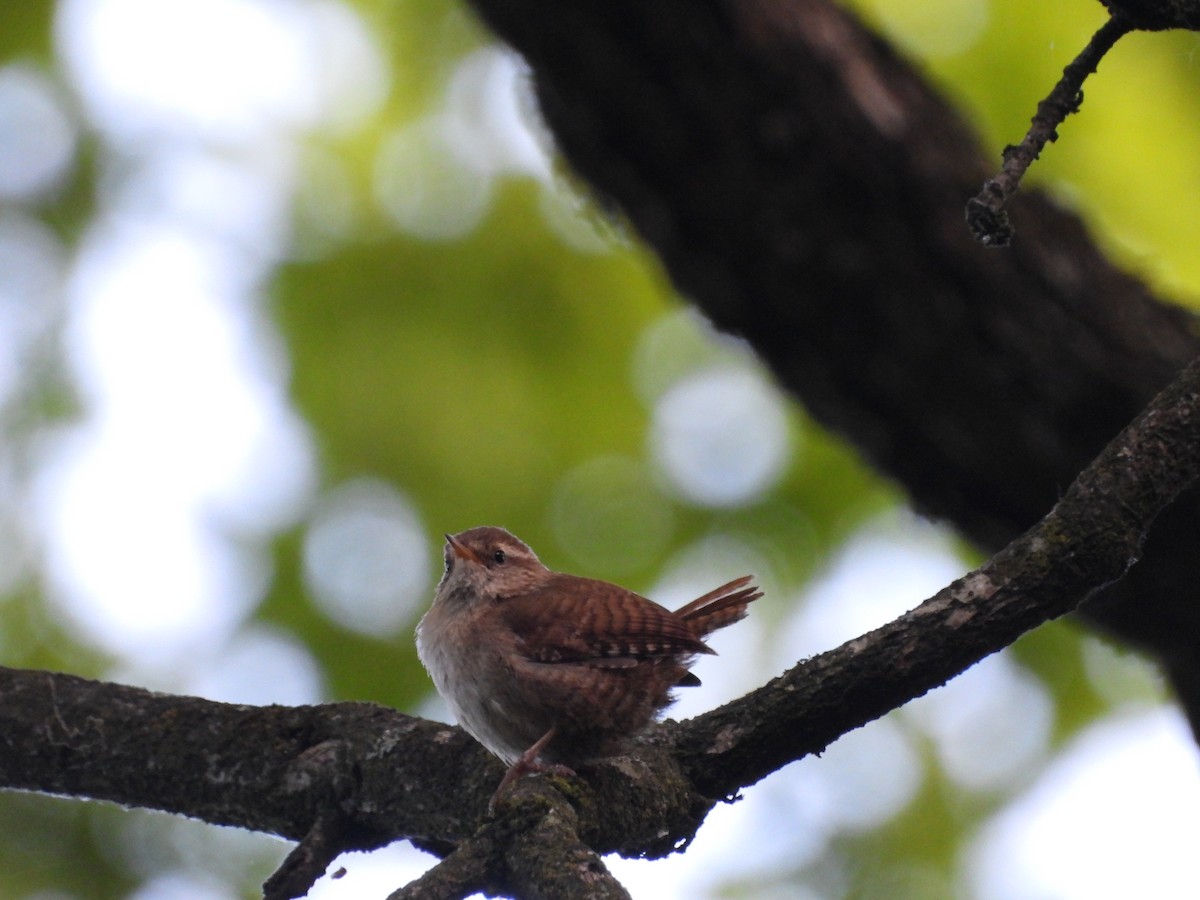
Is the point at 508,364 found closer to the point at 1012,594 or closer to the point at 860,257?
the point at 860,257

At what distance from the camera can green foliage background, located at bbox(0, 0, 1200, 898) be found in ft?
16.1

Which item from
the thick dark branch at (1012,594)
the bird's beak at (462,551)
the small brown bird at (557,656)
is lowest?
the thick dark branch at (1012,594)

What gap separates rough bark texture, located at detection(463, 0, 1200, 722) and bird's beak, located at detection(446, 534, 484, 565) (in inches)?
45.1

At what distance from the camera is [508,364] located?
556 cm

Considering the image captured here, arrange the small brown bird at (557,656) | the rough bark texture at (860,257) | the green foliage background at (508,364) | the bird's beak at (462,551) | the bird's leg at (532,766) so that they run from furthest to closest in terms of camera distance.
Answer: the green foliage background at (508,364)
the bird's beak at (462,551)
the rough bark texture at (860,257)
the small brown bird at (557,656)
the bird's leg at (532,766)

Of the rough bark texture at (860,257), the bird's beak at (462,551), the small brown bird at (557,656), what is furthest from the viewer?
the bird's beak at (462,551)

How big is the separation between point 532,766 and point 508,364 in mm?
2920

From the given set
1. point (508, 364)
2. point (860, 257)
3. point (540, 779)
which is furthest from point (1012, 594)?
point (508, 364)

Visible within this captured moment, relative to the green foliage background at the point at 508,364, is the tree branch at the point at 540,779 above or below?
below

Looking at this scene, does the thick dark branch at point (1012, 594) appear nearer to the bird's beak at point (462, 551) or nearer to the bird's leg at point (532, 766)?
the bird's leg at point (532, 766)

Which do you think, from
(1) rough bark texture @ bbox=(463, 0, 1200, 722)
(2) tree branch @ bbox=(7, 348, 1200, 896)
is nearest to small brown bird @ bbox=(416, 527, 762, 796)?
(2) tree branch @ bbox=(7, 348, 1200, 896)

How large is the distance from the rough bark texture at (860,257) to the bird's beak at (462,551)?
115 centimetres

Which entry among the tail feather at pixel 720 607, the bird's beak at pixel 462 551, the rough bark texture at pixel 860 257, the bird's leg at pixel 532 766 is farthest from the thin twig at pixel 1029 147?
the bird's beak at pixel 462 551

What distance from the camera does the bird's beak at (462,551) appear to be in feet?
13.5
